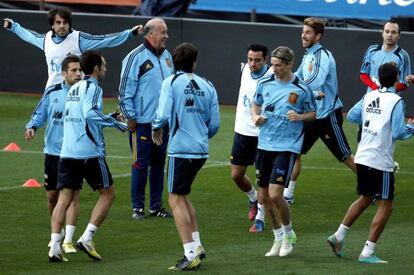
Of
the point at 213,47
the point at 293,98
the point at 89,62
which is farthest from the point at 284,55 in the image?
the point at 213,47

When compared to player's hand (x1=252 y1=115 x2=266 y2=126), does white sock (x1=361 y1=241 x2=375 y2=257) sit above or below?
below

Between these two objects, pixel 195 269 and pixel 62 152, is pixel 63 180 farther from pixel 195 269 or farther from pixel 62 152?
pixel 195 269

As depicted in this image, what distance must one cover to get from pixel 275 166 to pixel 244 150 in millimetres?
2151

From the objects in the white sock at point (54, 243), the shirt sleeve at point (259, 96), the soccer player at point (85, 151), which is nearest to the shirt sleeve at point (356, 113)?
the shirt sleeve at point (259, 96)

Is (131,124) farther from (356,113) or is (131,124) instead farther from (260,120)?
(356,113)

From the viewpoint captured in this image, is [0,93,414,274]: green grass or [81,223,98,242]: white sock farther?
[81,223,98,242]: white sock

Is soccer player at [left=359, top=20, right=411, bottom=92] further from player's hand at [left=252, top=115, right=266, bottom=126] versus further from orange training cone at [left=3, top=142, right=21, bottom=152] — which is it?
orange training cone at [left=3, top=142, right=21, bottom=152]

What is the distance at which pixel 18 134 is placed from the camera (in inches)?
883

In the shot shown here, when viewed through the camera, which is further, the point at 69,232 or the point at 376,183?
the point at 69,232

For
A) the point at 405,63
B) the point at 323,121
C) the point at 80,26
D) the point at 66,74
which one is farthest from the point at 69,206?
the point at 80,26

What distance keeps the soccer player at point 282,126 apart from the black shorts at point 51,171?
2195 millimetres

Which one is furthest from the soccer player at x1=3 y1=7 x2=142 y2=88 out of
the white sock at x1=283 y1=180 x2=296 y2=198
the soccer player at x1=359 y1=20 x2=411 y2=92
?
the soccer player at x1=359 y1=20 x2=411 y2=92

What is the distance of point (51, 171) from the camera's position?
13422 mm

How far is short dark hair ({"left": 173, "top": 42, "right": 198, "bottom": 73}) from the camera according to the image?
40.3 feet
